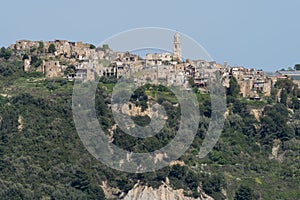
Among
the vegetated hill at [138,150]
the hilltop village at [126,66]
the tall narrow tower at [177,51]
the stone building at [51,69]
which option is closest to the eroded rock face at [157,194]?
the vegetated hill at [138,150]

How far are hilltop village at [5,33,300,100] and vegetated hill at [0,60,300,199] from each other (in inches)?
59.0

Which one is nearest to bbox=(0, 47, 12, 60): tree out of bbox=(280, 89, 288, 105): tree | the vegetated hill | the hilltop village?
the hilltop village

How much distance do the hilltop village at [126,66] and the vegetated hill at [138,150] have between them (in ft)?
4.92

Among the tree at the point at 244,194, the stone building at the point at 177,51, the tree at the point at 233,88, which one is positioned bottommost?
the tree at the point at 244,194

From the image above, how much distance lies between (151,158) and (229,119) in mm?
7859

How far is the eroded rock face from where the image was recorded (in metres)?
58.9

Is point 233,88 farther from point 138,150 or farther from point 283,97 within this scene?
point 138,150

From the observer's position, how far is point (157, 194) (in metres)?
59.1

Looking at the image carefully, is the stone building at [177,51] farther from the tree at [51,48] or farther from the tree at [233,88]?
the tree at [51,48]

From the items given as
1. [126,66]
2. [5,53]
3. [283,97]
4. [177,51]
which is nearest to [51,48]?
[5,53]

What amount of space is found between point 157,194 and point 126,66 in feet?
52.7

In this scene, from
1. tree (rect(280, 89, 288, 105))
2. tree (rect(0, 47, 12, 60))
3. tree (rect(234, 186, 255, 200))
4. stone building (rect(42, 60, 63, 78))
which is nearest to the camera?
tree (rect(234, 186, 255, 200))

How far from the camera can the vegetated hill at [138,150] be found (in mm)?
59406

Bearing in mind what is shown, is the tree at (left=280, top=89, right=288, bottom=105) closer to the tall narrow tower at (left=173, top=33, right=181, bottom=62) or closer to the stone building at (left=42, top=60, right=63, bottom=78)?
the tall narrow tower at (left=173, top=33, right=181, bottom=62)
